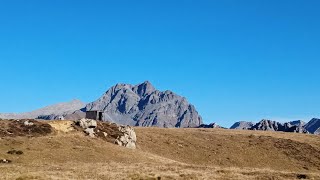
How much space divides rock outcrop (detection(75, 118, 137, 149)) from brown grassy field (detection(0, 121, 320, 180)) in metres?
2.33

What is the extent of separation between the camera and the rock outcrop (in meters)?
77.5

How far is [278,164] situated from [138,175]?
1876 inches

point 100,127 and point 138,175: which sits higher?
point 100,127

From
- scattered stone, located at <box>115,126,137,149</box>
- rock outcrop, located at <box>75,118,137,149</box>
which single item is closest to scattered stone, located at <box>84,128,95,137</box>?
rock outcrop, located at <box>75,118,137,149</box>

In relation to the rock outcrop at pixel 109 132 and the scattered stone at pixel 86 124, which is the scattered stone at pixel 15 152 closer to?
the rock outcrop at pixel 109 132

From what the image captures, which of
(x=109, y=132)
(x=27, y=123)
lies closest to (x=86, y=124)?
(x=109, y=132)

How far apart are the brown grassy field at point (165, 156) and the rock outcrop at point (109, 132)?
2.33 metres

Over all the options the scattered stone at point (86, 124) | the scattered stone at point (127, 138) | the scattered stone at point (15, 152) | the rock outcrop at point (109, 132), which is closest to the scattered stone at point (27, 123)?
the rock outcrop at point (109, 132)

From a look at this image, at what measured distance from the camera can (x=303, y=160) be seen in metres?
86.7

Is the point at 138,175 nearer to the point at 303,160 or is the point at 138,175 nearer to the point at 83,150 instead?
the point at 83,150

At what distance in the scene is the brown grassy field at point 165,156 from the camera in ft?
147

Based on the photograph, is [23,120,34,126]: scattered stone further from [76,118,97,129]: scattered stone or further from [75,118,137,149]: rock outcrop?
[76,118,97,129]: scattered stone

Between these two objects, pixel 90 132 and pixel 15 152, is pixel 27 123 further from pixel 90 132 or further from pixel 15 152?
pixel 15 152

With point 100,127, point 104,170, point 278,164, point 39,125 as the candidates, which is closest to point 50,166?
point 104,170
